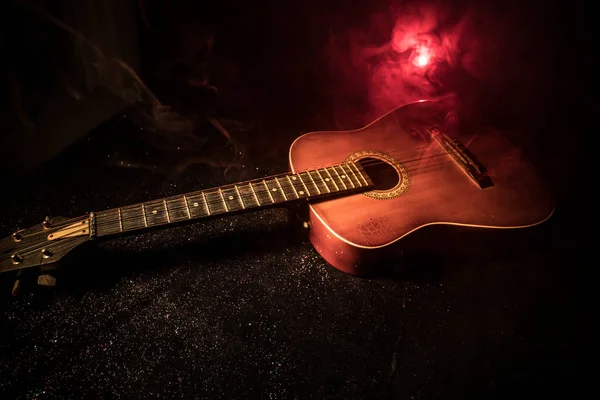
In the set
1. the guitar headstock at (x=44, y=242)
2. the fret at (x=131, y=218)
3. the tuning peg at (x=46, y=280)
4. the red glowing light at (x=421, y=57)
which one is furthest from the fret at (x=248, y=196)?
the red glowing light at (x=421, y=57)

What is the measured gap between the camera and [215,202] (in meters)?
1.36

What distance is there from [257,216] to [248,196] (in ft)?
1.04

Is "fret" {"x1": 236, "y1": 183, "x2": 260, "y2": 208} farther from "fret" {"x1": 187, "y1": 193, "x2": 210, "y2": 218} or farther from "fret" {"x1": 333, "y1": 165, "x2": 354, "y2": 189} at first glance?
"fret" {"x1": 333, "y1": 165, "x2": 354, "y2": 189}

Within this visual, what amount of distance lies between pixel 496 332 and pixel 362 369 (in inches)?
21.8

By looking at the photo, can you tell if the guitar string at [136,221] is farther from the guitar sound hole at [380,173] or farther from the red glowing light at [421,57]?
the red glowing light at [421,57]

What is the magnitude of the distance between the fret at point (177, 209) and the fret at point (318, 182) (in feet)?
1.58

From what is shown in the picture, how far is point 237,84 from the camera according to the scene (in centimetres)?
220

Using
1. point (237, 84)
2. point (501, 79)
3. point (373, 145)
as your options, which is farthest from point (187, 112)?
point (501, 79)

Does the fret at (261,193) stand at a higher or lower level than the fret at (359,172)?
lower

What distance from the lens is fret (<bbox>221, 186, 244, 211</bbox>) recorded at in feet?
4.45

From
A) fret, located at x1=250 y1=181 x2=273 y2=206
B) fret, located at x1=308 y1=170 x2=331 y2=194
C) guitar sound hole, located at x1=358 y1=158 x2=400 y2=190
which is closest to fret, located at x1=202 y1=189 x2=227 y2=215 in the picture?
fret, located at x1=250 y1=181 x2=273 y2=206

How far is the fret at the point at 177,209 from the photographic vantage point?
1.29 m

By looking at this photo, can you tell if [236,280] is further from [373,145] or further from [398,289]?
[373,145]

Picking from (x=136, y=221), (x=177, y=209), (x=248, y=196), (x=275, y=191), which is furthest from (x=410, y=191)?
(x=136, y=221)
